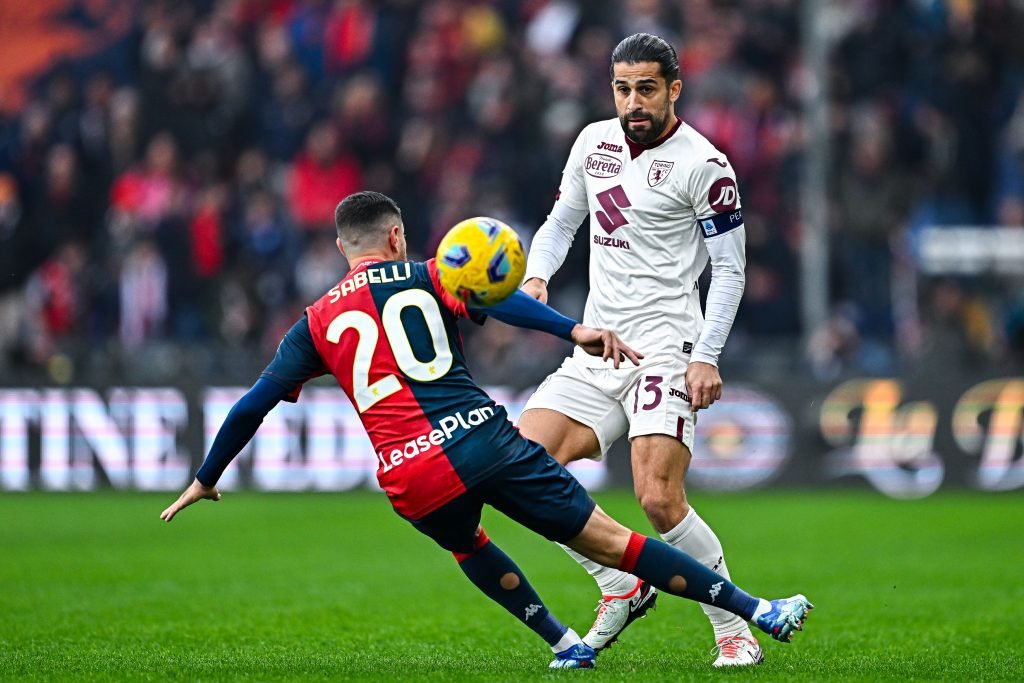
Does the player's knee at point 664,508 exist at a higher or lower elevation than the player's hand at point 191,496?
lower

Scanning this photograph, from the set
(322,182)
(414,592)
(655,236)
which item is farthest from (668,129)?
(322,182)

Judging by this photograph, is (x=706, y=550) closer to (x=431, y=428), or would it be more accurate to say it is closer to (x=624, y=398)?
(x=624, y=398)

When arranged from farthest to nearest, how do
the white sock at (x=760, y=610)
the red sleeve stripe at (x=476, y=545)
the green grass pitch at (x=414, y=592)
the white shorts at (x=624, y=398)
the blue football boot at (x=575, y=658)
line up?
the white shorts at (x=624, y=398) → the green grass pitch at (x=414, y=592) → the blue football boot at (x=575, y=658) → the red sleeve stripe at (x=476, y=545) → the white sock at (x=760, y=610)

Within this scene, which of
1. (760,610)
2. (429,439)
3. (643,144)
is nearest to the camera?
(429,439)

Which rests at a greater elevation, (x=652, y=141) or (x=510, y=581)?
(x=652, y=141)

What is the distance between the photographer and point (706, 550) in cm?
702

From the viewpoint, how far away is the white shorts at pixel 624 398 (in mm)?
7000

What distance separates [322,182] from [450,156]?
5.22 ft

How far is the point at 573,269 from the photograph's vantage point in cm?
1742

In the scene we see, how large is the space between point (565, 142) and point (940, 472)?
5691 millimetres

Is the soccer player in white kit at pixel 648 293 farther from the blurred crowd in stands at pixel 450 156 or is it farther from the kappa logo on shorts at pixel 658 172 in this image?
the blurred crowd in stands at pixel 450 156

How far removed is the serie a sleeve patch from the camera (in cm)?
692

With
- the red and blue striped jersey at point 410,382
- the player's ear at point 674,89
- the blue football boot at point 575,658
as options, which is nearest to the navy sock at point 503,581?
the blue football boot at point 575,658

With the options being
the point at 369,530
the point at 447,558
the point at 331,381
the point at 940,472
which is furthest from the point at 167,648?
the point at 940,472
